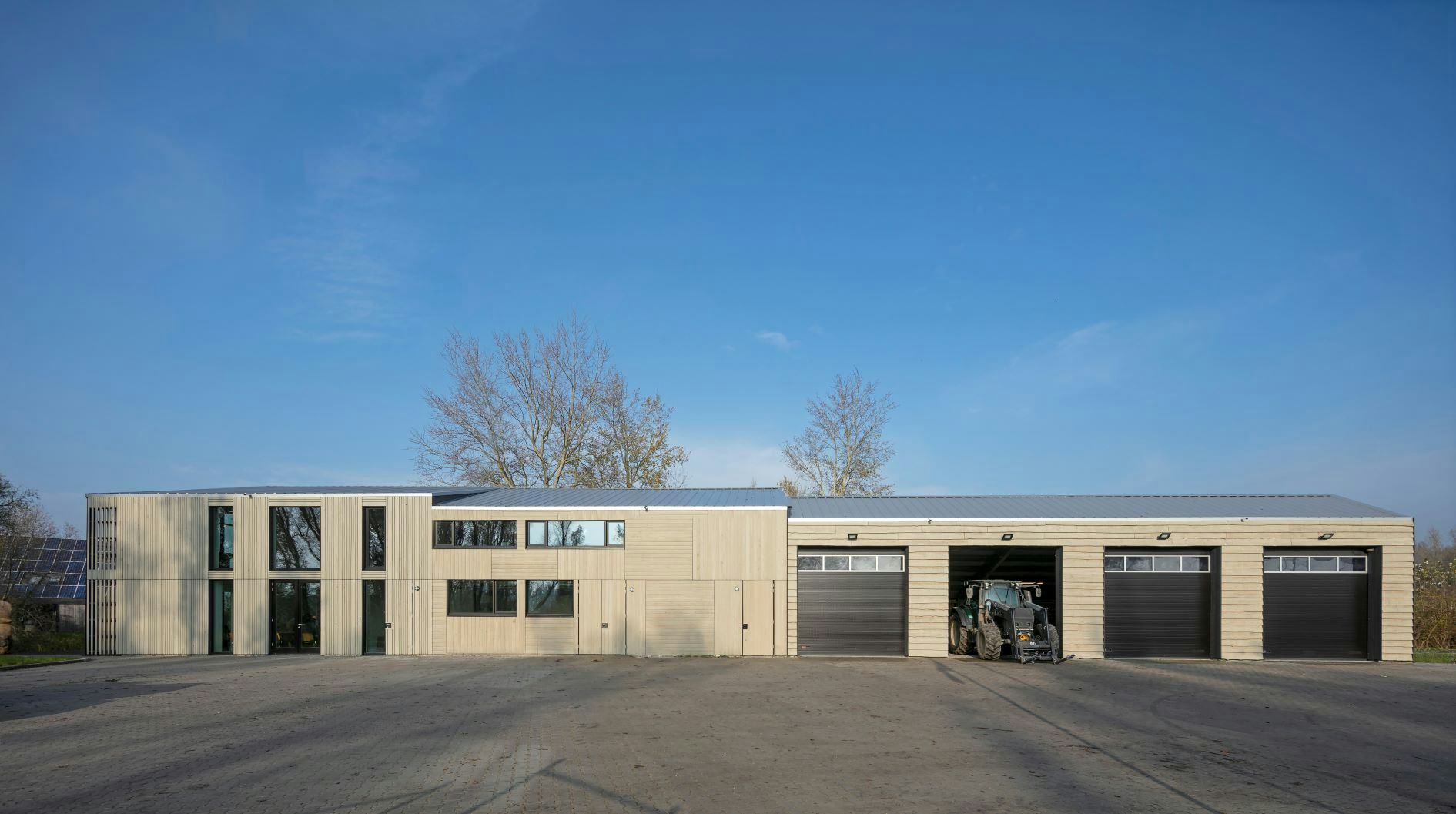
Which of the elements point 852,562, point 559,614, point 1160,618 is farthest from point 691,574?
point 1160,618

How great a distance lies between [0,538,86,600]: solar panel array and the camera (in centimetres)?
3272

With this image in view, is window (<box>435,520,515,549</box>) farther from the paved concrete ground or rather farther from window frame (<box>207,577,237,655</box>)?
window frame (<box>207,577,237,655</box>)

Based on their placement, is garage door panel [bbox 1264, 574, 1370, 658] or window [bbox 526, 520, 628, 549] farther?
window [bbox 526, 520, 628, 549]

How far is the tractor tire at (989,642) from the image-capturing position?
22.1m

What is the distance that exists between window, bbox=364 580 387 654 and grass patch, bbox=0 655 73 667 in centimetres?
765

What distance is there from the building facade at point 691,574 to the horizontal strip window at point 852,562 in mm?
48

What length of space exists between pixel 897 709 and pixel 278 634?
17.9 metres

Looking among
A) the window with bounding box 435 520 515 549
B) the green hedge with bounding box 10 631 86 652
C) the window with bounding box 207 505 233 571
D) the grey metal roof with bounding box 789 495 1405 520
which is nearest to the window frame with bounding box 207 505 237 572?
the window with bounding box 207 505 233 571

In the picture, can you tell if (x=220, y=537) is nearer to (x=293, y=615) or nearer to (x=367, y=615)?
(x=293, y=615)

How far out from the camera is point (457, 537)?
24.3 meters

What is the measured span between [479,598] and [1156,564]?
18.6 metres

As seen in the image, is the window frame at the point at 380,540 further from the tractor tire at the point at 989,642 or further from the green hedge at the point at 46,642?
the tractor tire at the point at 989,642

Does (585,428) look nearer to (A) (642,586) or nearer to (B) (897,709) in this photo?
(A) (642,586)

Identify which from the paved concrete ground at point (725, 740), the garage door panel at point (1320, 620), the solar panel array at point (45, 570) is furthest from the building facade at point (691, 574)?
the solar panel array at point (45, 570)
